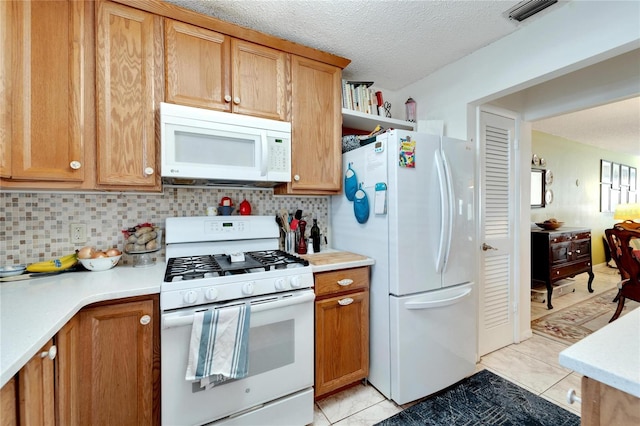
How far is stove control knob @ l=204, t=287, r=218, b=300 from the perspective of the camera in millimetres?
1304

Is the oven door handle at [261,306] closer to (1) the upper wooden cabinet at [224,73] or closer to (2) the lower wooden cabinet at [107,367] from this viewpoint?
(2) the lower wooden cabinet at [107,367]

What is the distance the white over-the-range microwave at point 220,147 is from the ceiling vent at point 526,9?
1.55m

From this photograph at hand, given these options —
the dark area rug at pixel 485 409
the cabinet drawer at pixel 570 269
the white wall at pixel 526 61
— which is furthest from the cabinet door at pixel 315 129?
the cabinet drawer at pixel 570 269

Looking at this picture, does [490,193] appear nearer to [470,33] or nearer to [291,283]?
[470,33]

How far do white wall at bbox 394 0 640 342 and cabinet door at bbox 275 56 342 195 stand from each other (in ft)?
3.17

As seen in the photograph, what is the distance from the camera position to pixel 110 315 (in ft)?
3.93

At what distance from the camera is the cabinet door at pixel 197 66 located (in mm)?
1526

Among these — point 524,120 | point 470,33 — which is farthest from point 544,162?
point 470,33

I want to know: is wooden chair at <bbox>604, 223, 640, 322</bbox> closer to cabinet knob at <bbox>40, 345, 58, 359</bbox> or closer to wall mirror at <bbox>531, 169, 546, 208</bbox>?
wall mirror at <bbox>531, 169, 546, 208</bbox>

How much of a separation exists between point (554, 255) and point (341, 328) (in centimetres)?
324

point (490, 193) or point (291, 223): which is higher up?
point (490, 193)

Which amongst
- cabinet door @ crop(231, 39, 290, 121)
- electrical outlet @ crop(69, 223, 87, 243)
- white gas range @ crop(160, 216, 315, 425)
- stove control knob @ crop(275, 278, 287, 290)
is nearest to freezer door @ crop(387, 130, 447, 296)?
white gas range @ crop(160, 216, 315, 425)

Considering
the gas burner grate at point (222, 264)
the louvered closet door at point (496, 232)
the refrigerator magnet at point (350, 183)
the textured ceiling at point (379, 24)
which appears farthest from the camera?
the louvered closet door at point (496, 232)

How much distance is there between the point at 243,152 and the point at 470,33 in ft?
5.77
